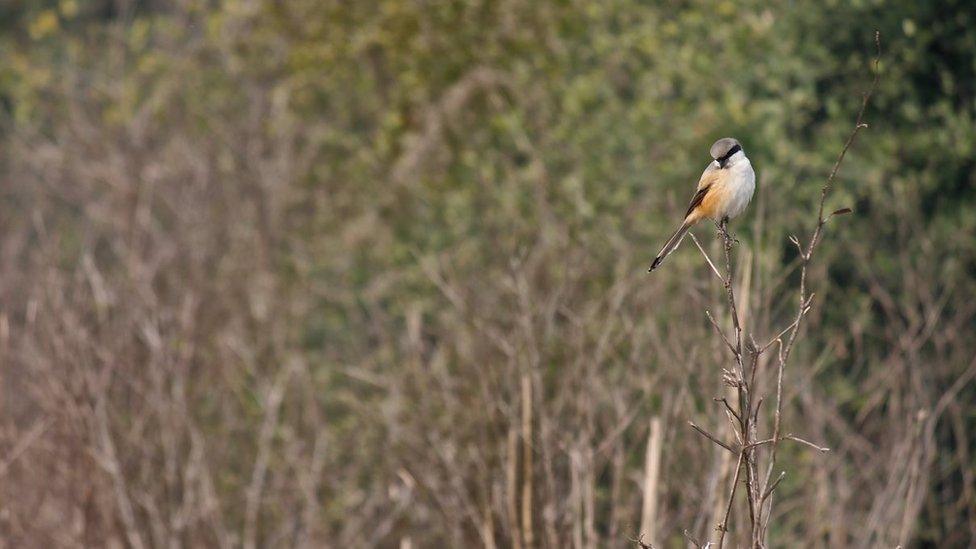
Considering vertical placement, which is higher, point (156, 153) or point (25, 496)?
point (156, 153)

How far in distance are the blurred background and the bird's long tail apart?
108 cm

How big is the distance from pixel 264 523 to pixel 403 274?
2.22 m

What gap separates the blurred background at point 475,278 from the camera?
5699mm

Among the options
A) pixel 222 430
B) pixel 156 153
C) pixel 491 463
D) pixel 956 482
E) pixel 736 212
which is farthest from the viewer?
pixel 156 153

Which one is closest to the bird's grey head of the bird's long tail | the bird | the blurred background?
the bird

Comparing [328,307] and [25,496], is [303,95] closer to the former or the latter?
[328,307]

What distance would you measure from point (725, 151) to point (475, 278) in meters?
4.95

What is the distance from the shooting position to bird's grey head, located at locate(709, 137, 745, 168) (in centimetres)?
281

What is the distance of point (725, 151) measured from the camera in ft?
9.41

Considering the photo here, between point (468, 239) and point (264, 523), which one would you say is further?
point (468, 239)

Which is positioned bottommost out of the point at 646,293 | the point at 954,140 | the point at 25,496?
the point at 25,496

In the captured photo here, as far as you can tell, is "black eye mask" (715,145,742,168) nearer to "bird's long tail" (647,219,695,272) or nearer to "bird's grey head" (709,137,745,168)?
"bird's grey head" (709,137,745,168)

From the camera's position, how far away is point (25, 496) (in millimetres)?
7250

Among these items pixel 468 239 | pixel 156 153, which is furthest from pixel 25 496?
pixel 156 153
